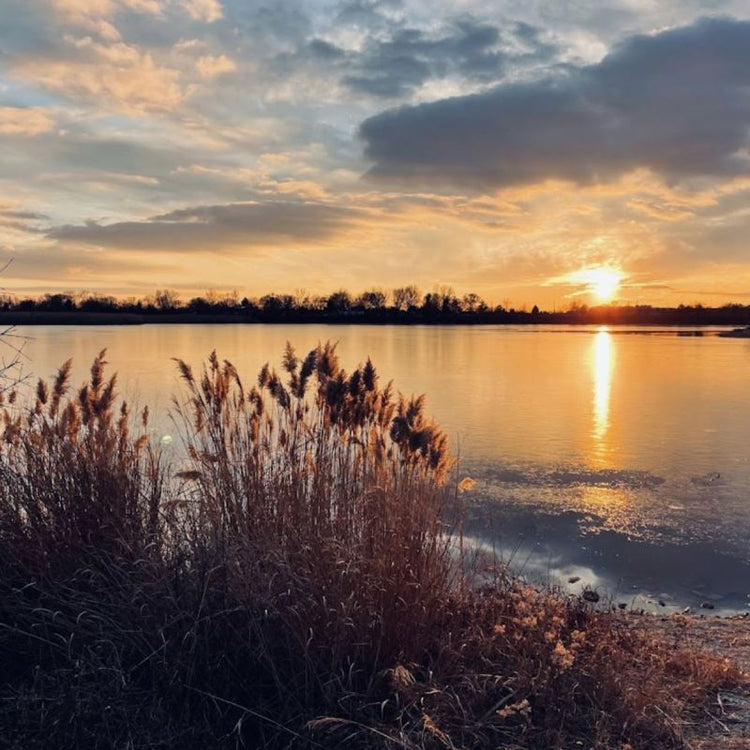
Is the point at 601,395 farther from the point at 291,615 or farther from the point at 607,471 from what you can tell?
the point at 291,615

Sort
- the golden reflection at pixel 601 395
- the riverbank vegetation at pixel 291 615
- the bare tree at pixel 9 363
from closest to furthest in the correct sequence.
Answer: the riverbank vegetation at pixel 291 615 → the bare tree at pixel 9 363 → the golden reflection at pixel 601 395

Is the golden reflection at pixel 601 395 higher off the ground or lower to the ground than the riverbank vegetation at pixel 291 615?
lower

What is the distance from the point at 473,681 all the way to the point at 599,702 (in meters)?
0.61

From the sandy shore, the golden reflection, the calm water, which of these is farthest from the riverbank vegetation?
the golden reflection

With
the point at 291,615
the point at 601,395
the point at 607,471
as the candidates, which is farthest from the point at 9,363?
the point at 601,395

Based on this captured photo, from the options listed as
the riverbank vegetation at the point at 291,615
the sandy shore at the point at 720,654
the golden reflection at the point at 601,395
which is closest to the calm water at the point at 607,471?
the golden reflection at the point at 601,395

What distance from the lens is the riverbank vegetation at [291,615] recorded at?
3164 mm

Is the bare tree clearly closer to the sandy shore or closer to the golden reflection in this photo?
the sandy shore

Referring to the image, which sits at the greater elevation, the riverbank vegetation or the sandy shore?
the riverbank vegetation

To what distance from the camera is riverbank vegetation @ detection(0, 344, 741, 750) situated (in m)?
3.16

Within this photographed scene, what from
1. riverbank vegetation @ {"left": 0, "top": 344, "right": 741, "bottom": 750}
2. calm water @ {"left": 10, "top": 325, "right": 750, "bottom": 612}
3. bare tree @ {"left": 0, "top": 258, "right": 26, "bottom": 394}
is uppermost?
bare tree @ {"left": 0, "top": 258, "right": 26, "bottom": 394}

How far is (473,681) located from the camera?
3.46 m

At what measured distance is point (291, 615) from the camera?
3451 millimetres

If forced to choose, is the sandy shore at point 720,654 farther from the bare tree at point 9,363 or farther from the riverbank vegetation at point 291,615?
the bare tree at point 9,363
